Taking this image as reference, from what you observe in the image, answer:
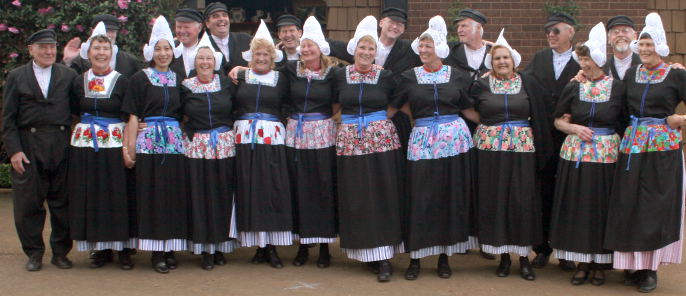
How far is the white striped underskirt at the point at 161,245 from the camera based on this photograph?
20.9ft

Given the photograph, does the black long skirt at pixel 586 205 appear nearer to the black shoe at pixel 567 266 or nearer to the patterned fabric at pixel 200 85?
the black shoe at pixel 567 266

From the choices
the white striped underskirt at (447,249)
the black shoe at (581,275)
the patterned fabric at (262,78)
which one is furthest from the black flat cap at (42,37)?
the black shoe at (581,275)

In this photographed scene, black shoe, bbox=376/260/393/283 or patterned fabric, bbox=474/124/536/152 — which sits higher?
patterned fabric, bbox=474/124/536/152

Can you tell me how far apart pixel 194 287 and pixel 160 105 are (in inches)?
57.4

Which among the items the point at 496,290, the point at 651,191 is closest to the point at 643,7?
the point at 651,191

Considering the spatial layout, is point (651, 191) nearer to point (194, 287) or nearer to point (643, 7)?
point (194, 287)

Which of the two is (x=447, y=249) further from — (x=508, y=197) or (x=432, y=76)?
(x=432, y=76)

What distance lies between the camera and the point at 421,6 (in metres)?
9.86

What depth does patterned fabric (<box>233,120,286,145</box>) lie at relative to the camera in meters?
6.41

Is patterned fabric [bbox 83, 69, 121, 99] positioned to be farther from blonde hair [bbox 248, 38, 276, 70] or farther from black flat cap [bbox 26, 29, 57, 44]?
blonde hair [bbox 248, 38, 276, 70]

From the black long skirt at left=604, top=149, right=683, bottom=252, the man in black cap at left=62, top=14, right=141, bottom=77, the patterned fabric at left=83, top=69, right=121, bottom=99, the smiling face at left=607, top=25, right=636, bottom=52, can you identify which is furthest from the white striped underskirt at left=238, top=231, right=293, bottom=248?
the smiling face at left=607, top=25, right=636, bottom=52

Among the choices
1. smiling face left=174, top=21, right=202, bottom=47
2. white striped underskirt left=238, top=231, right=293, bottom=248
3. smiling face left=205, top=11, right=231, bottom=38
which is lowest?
white striped underskirt left=238, top=231, right=293, bottom=248

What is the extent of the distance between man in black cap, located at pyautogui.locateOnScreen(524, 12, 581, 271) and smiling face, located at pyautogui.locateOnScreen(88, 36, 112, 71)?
3.39m

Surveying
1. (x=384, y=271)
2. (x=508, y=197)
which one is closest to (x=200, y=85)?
(x=384, y=271)
